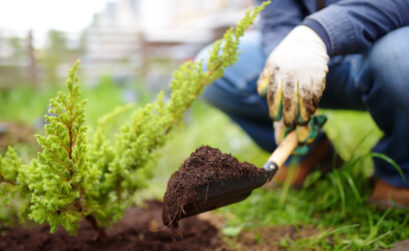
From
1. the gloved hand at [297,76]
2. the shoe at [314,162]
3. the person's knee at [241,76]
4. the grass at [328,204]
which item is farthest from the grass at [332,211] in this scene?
the person's knee at [241,76]

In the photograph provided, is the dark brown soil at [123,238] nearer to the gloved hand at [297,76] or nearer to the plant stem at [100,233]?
the plant stem at [100,233]

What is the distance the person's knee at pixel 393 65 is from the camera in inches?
53.1

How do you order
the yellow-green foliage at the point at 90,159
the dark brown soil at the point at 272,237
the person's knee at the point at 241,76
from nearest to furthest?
the yellow-green foliage at the point at 90,159 < the dark brown soil at the point at 272,237 < the person's knee at the point at 241,76

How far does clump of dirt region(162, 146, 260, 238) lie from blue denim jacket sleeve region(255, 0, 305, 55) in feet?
2.99

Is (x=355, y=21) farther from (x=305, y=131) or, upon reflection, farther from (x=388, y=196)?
(x=388, y=196)

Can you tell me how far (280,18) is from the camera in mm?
1842

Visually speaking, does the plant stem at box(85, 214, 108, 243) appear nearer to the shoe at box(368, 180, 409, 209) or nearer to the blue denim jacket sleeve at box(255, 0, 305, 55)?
the blue denim jacket sleeve at box(255, 0, 305, 55)

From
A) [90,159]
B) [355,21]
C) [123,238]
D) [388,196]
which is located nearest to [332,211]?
[388,196]

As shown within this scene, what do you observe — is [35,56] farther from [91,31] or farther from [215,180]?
[215,180]

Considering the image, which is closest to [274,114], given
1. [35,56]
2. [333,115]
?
[333,115]

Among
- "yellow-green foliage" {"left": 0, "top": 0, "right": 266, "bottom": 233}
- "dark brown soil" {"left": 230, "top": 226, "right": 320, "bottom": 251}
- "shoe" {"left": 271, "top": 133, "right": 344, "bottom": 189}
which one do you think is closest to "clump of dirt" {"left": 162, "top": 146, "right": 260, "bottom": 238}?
"yellow-green foliage" {"left": 0, "top": 0, "right": 266, "bottom": 233}

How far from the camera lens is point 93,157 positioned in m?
1.27

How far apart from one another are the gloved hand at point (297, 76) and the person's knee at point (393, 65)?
29 centimetres

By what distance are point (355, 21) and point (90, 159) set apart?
4.21 feet
